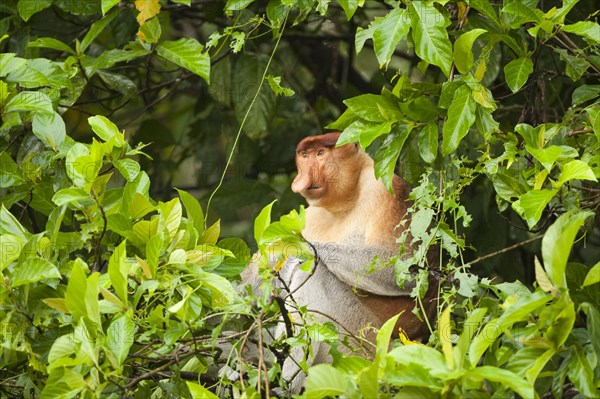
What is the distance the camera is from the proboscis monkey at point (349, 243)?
9.80 ft

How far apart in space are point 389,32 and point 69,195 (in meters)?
0.95

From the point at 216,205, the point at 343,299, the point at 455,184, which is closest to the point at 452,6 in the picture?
the point at 455,184

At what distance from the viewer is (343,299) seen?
119 inches

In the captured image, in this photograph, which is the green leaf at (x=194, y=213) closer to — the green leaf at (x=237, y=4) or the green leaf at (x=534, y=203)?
the green leaf at (x=237, y=4)

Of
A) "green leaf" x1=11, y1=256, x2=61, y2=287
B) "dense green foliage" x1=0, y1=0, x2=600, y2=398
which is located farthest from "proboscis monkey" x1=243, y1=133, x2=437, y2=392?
"green leaf" x1=11, y1=256, x2=61, y2=287

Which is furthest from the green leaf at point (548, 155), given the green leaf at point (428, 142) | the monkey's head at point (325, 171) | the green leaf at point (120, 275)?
the green leaf at point (120, 275)

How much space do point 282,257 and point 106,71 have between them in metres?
1.73

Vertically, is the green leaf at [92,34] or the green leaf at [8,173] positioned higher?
the green leaf at [92,34]

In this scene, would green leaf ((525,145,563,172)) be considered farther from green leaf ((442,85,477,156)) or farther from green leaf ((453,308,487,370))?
green leaf ((453,308,487,370))

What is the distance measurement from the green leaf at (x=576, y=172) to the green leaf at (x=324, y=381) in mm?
758

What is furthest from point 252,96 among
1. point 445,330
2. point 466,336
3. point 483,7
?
point 466,336

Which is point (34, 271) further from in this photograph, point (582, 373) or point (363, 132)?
point (582, 373)

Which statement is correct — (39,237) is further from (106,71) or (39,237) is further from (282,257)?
(106,71)

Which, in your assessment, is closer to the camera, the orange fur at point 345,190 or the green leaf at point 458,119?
the green leaf at point 458,119
